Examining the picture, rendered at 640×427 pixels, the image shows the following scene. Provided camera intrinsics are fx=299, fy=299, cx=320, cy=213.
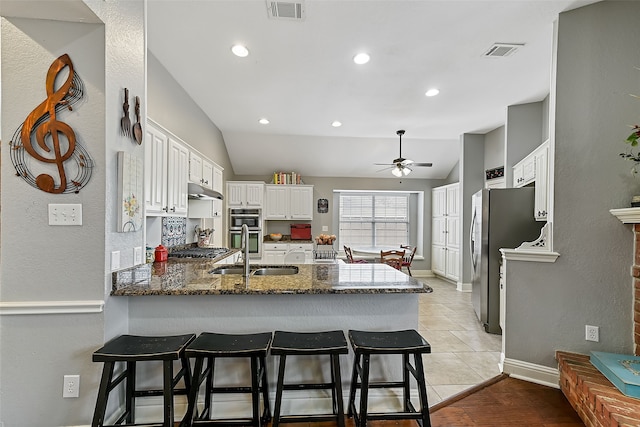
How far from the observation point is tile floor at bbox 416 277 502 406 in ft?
8.10

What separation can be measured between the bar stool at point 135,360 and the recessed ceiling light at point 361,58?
2.80 m

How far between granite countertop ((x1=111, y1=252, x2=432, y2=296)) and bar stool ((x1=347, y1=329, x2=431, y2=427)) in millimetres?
266

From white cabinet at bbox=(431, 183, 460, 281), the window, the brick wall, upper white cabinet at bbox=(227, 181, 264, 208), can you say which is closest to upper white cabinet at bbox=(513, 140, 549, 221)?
the brick wall

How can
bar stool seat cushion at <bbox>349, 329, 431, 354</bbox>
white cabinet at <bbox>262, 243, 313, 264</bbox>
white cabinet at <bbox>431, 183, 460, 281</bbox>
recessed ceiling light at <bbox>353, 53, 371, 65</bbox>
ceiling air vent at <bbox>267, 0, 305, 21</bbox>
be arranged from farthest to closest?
white cabinet at <bbox>262, 243, 313, 264</bbox>, white cabinet at <bbox>431, 183, 460, 281</bbox>, recessed ceiling light at <bbox>353, 53, 371, 65</bbox>, ceiling air vent at <bbox>267, 0, 305, 21</bbox>, bar stool seat cushion at <bbox>349, 329, 431, 354</bbox>

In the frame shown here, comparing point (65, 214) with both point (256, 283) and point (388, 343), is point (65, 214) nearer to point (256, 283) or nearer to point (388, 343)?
point (256, 283)

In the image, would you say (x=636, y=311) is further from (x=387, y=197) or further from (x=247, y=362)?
(x=387, y=197)

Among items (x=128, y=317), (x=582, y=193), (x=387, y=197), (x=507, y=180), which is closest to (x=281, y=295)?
(x=128, y=317)

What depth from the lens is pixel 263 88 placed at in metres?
3.72

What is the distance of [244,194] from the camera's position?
6.20 m

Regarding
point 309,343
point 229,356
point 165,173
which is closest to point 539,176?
point 309,343

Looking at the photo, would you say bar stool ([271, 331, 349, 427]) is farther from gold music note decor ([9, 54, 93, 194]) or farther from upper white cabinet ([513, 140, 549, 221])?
upper white cabinet ([513, 140, 549, 221])

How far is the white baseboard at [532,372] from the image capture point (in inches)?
94.4

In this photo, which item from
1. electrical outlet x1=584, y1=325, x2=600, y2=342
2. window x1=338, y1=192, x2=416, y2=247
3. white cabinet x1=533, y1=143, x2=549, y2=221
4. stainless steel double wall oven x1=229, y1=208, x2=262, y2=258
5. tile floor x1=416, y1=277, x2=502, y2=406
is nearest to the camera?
electrical outlet x1=584, y1=325, x2=600, y2=342

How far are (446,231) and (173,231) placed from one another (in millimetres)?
5248
